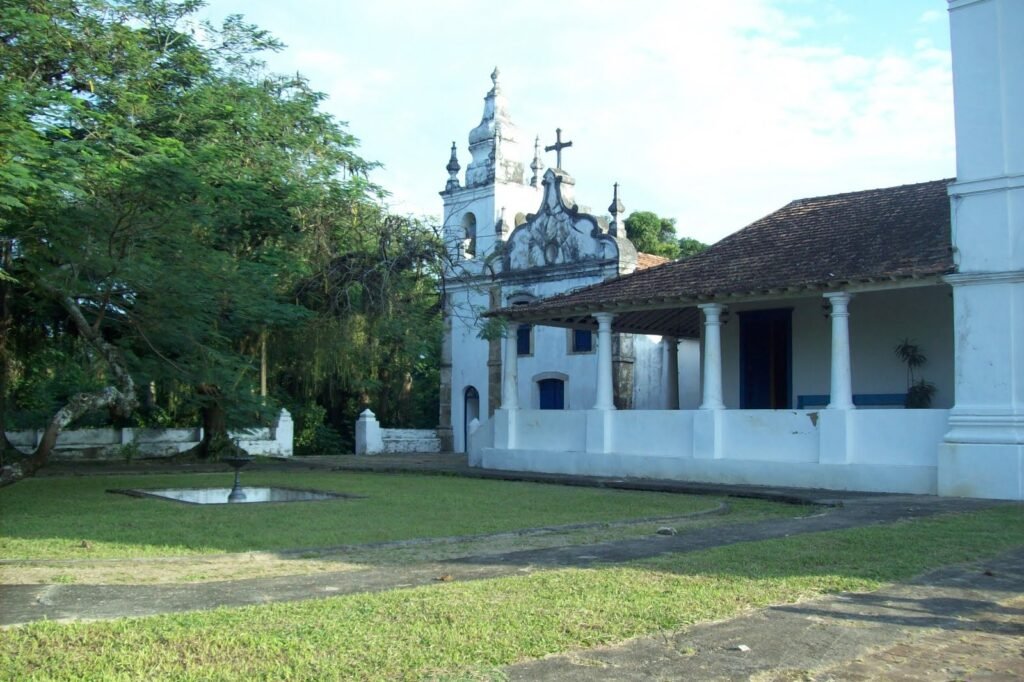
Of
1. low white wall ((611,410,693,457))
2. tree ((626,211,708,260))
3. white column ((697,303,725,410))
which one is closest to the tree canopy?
low white wall ((611,410,693,457))

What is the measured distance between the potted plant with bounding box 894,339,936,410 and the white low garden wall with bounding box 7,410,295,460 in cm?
1505

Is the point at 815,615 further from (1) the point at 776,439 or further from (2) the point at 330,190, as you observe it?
(2) the point at 330,190

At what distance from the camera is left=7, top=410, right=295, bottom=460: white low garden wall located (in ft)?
80.0

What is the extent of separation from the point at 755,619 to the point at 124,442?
22353 mm

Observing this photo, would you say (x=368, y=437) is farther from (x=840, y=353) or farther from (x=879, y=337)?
(x=840, y=353)

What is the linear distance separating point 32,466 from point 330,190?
9949 millimetres

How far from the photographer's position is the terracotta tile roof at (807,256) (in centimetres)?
1484

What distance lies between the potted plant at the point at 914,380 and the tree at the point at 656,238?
78.3 ft

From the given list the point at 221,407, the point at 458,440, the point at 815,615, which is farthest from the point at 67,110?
the point at 458,440

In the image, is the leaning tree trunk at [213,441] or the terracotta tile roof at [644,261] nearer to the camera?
the leaning tree trunk at [213,441]

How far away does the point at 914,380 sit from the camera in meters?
16.6

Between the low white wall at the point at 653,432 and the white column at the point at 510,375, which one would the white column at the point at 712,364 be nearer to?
the low white wall at the point at 653,432

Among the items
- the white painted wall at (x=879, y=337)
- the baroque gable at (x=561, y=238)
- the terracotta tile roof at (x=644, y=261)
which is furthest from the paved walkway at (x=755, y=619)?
the terracotta tile roof at (x=644, y=261)

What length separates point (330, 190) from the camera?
21.5 meters
